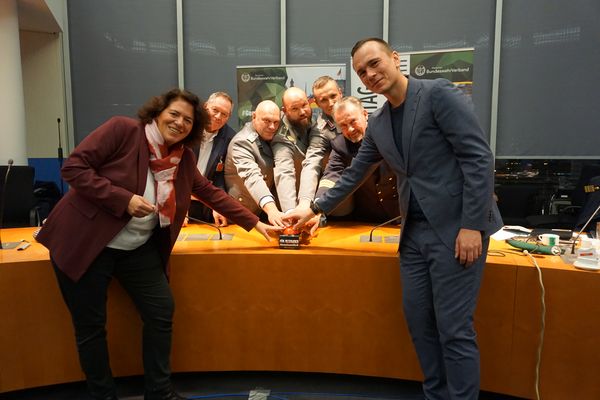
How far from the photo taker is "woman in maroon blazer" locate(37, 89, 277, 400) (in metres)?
1.53

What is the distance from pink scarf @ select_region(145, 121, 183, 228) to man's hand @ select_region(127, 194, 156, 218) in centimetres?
9

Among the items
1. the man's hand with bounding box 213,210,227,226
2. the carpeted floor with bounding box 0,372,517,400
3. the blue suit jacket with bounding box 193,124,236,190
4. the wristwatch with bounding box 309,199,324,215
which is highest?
the blue suit jacket with bounding box 193,124,236,190

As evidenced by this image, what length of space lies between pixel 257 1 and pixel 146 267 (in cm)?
413

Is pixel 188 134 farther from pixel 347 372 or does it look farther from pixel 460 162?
pixel 347 372

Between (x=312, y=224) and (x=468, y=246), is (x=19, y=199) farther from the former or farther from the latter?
(x=468, y=246)

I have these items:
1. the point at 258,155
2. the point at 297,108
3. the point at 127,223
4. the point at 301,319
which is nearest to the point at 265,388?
the point at 301,319

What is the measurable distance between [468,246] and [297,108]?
1347 millimetres

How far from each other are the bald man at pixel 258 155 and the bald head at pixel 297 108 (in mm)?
106

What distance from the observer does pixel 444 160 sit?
1.42 m

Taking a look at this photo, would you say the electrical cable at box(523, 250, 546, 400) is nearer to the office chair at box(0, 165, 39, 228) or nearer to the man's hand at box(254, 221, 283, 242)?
the man's hand at box(254, 221, 283, 242)

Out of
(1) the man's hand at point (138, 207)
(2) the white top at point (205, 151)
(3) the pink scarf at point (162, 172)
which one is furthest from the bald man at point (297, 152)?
(1) the man's hand at point (138, 207)

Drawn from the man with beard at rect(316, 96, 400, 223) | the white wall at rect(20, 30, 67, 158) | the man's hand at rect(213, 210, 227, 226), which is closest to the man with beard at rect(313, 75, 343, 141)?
the man with beard at rect(316, 96, 400, 223)

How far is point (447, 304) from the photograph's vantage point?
4.72 feet

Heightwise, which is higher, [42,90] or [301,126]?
[42,90]
